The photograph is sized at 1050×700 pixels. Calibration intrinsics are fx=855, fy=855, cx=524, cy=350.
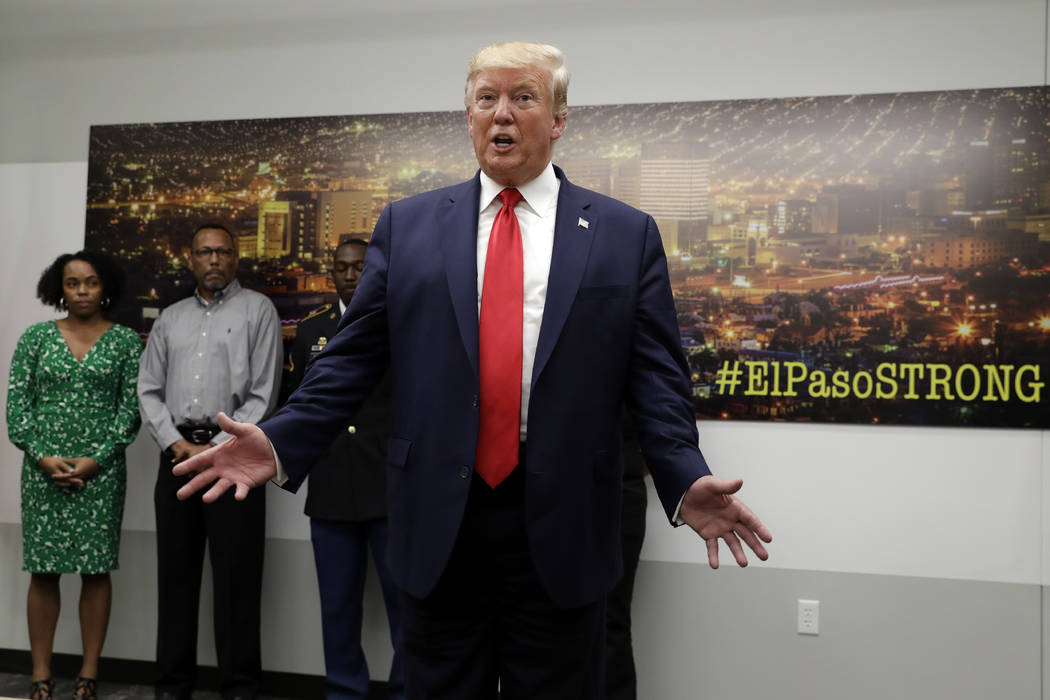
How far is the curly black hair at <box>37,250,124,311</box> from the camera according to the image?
141 inches

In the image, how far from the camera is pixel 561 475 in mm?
1484

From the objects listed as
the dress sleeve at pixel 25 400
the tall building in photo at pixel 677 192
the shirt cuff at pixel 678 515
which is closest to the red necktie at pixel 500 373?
the shirt cuff at pixel 678 515

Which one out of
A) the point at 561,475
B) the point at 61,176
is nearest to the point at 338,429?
the point at 561,475

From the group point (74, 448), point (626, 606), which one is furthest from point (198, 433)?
point (626, 606)

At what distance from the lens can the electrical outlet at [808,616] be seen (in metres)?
3.24

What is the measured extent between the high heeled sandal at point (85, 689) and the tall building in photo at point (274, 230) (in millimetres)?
1860

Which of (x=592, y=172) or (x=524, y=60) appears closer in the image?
(x=524, y=60)

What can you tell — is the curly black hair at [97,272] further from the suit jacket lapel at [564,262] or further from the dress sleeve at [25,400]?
the suit jacket lapel at [564,262]

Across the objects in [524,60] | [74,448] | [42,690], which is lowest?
[42,690]

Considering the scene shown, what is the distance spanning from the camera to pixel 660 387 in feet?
5.07

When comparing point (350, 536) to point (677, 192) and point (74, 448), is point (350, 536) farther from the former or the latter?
point (677, 192)

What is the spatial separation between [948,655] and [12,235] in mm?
4351

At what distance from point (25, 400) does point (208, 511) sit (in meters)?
0.89

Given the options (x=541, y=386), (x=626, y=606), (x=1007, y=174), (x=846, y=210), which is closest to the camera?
(x=541, y=386)
